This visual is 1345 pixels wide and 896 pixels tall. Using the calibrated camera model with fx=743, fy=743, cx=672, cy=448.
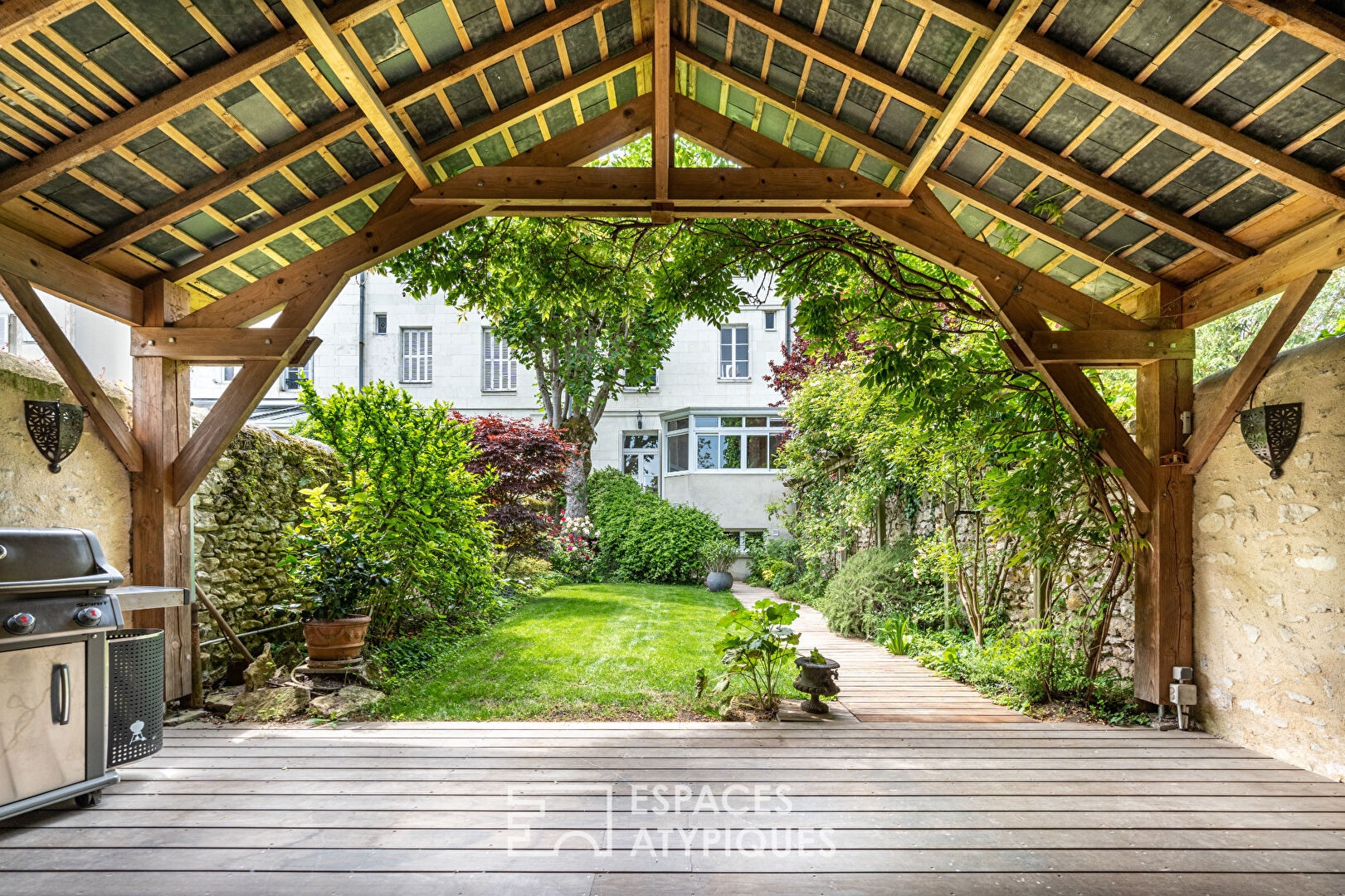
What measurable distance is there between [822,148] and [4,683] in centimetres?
493

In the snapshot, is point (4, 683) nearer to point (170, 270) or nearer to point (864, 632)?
point (170, 270)

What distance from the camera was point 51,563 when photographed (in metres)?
2.99

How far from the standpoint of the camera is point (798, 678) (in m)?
5.03

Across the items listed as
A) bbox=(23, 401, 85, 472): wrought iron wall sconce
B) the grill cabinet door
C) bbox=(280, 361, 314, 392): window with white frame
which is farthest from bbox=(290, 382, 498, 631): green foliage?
bbox=(280, 361, 314, 392): window with white frame

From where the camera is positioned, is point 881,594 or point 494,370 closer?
point 881,594

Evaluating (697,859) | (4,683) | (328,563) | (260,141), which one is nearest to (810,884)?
(697,859)

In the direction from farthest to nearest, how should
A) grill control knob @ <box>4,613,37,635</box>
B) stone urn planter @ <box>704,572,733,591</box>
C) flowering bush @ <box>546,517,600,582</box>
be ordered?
stone urn planter @ <box>704,572,733,591</box>
flowering bush @ <box>546,517,600,582</box>
grill control knob @ <box>4,613,37,635</box>

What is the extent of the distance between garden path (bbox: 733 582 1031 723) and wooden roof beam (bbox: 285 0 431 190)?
158 inches

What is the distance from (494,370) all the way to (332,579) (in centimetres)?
1131

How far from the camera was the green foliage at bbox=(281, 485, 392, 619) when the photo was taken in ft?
16.7

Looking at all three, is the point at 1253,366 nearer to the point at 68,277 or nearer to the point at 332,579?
the point at 332,579

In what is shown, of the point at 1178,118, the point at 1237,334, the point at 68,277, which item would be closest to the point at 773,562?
the point at 1237,334

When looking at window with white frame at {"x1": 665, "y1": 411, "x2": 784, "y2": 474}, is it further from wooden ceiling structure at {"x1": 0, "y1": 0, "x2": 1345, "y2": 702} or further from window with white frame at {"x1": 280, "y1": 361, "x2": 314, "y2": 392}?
wooden ceiling structure at {"x1": 0, "y1": 0, "x2": 1345, "y2": 702}

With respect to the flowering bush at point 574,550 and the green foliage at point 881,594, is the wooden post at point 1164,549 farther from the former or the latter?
the flowering bush at point 574,550
